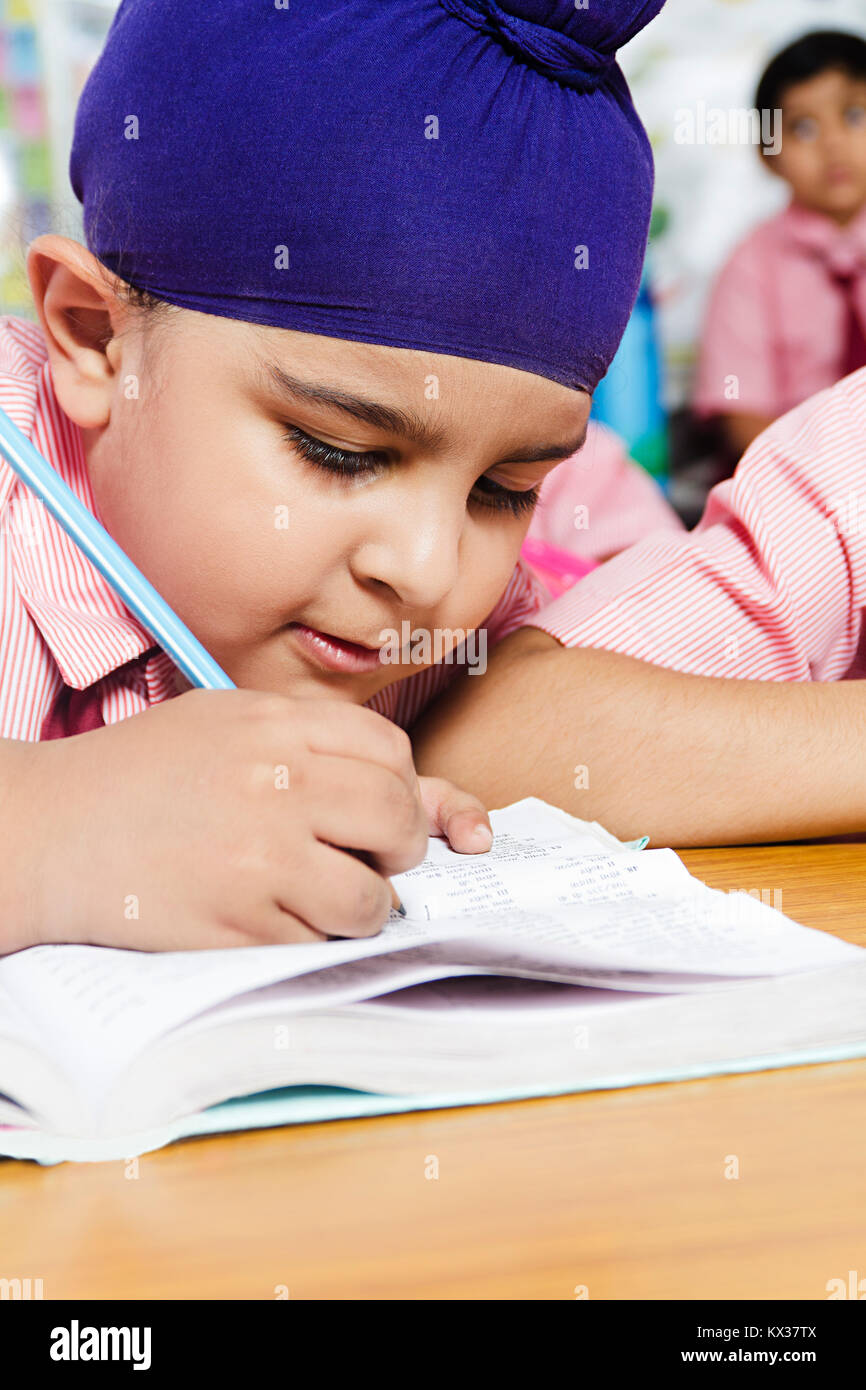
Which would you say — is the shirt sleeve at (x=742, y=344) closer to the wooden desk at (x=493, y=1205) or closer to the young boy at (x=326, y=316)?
the young boy at (x=326, y=316)

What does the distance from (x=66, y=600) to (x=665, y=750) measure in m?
0.34

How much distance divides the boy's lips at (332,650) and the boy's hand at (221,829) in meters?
0.22

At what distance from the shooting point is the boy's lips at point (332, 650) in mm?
705

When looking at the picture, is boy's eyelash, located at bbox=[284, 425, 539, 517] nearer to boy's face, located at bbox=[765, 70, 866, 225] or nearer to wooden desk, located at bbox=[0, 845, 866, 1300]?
wooden desk, located at bbox=[0, 845, 866, 1300]

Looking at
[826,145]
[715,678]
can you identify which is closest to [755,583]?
[715,678]

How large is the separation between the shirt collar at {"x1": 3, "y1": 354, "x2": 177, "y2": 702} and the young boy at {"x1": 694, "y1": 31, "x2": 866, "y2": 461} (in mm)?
2154

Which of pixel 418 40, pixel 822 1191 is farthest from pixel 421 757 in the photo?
pixel 822 1191

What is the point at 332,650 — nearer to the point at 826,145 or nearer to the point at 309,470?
the point at 309,470

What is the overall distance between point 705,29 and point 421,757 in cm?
249

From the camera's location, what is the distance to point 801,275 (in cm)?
274

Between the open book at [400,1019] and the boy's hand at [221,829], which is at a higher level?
the boy's hand at [221,829]

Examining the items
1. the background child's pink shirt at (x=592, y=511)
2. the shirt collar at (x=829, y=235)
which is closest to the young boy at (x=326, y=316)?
the background child's pink shirt at (x=592, y=511)

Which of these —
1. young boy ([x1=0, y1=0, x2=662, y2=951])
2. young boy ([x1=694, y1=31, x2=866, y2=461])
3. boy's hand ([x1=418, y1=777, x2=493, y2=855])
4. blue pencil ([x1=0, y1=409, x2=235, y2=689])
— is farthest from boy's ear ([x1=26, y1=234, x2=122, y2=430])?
young boy ([x1=694, y1=31, x2=866, y2=461])
